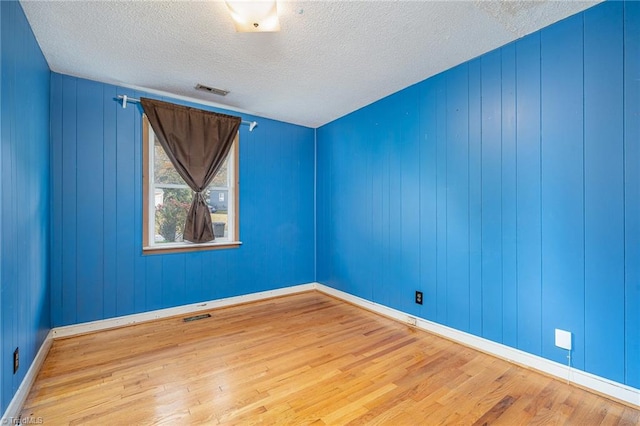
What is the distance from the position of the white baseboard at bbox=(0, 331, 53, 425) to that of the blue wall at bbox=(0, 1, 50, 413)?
5 centimetres

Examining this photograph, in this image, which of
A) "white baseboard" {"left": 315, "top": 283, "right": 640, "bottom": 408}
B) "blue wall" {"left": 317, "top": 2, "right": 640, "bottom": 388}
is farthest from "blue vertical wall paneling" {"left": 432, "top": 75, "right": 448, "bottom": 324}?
"white baseboard" {"left": 315, "top": 283, "right": 640, "bottom": 408}

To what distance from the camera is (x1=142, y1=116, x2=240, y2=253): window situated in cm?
315

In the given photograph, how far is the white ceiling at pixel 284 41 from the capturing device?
1871mm

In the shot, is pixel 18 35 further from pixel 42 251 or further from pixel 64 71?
pixel 42 251

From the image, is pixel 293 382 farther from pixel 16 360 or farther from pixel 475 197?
pixel 475 197

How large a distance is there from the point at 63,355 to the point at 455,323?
3486 millimetres

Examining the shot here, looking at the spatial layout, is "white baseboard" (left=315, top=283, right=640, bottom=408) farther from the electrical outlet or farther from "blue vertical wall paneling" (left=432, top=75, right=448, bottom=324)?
the electrical outlet

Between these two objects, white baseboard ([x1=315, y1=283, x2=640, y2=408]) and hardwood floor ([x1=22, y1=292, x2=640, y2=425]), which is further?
white baseboard ([x1=315, y1=283, x2=640, y2=408])

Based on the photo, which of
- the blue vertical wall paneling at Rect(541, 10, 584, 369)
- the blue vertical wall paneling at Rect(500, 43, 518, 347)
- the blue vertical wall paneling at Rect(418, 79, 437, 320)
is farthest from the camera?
the blue vertical wall paneling at Rect(418, 79, 437, 320)

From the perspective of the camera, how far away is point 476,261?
2.51 m

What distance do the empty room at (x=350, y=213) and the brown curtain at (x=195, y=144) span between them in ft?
0.08

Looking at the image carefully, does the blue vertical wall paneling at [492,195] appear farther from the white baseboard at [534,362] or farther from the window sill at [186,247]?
the window sill at [186,247]

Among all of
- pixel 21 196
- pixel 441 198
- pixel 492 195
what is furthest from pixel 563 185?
pixel 21 196

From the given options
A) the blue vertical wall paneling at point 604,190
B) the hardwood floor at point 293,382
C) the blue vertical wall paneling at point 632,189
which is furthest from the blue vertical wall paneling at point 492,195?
the blue vertical wall paneling at point 632,189
